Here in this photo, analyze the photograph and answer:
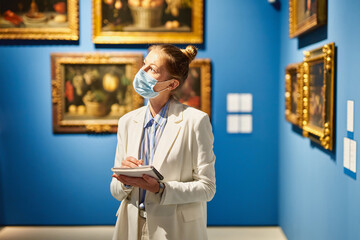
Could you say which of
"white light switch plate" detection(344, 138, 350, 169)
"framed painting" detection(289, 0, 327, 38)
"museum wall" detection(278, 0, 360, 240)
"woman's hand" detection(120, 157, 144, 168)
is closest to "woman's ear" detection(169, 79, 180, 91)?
"woman's hand" detection(120, 157, 144, 168)

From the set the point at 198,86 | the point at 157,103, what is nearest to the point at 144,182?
the point at 157,103

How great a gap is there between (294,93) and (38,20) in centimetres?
377

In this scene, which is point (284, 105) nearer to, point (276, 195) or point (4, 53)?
point (276, 195)

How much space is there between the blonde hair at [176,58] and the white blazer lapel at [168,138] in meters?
0.27

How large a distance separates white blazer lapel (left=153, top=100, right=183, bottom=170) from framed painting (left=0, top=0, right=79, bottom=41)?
4.14m

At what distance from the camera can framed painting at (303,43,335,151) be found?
381cm

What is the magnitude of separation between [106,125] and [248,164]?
7.15 ft

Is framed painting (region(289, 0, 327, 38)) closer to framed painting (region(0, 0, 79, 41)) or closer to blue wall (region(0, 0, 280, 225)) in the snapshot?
blue wall (region(0, 0, 280, 225))

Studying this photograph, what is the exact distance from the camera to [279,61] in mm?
6617

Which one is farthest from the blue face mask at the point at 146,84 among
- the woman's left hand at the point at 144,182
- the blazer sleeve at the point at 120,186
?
the woman's left hand at the point at 144,182

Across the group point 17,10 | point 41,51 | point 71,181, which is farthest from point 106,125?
point 17,10

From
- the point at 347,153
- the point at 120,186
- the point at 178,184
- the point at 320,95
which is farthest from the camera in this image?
the point at 320,95

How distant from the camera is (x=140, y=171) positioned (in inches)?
101

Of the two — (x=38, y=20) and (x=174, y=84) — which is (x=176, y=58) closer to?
(x=174, y=84)
